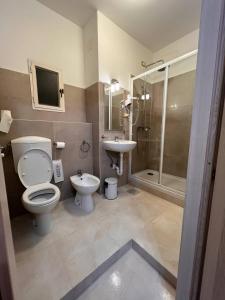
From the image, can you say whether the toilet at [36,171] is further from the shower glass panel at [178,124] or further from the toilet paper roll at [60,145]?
the shower glass panel at [178,124]

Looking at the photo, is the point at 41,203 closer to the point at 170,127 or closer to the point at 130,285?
the point at 130,285

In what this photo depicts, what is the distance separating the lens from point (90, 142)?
2270mm

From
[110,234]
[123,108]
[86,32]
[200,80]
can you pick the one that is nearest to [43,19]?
[86,32]

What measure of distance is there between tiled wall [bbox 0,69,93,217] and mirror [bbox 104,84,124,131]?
0.33 metres

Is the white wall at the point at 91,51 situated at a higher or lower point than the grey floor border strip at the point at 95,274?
higher

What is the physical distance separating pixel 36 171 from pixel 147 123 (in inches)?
86.9

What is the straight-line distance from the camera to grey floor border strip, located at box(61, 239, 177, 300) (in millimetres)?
966

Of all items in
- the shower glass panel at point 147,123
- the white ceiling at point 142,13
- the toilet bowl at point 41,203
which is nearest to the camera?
the toilet bowl at point 41,203

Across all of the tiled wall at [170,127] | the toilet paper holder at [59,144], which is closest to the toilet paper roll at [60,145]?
the toilet paper holder at [59,144]

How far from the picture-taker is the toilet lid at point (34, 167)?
Result: 5.03ft

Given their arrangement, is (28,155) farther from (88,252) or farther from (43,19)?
(43,19)

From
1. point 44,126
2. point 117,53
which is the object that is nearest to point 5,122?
point 44,126

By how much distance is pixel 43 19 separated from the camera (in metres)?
1.75

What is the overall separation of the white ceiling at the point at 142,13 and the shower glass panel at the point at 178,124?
0.55 meters
